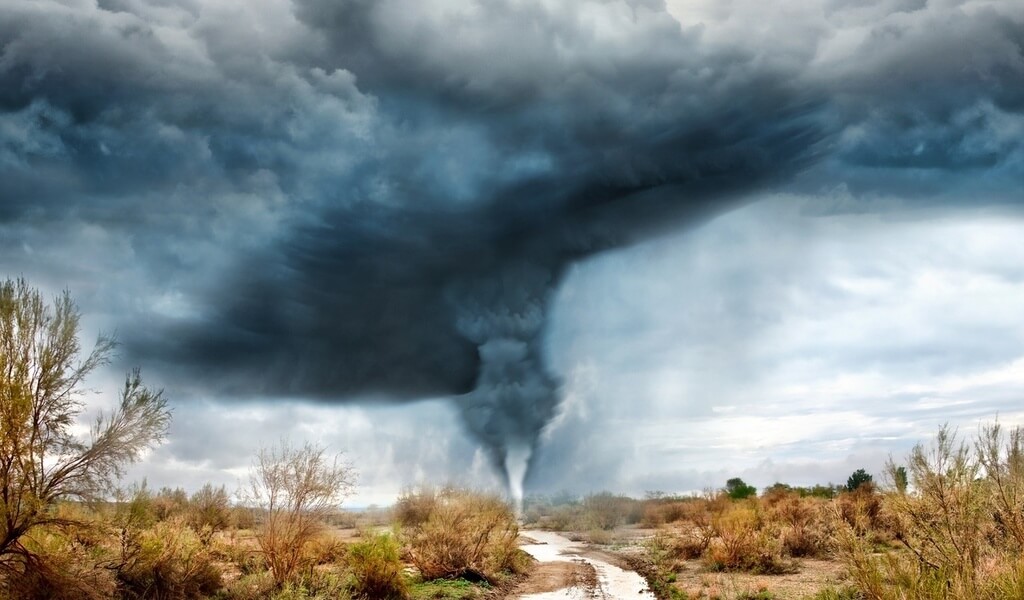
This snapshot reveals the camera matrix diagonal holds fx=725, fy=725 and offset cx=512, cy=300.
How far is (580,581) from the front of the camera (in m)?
30.9

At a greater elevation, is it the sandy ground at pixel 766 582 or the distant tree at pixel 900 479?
the distant tree at pixel 900 479

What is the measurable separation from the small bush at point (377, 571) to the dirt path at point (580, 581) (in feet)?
18.4

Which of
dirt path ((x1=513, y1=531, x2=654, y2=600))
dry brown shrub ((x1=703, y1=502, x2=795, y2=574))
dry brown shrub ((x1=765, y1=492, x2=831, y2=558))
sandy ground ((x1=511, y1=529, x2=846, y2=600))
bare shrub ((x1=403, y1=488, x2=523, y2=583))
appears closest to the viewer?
sandy ground ((x1=511, y1=529, x2=846, y2=600))

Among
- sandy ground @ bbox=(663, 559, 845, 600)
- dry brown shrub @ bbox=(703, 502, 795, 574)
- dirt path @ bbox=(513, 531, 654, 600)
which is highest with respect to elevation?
dry brown shrub @ bbox=(703, 502, 795, 574)

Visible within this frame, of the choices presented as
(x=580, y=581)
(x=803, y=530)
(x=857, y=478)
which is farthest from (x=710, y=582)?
(x=857, y=478)

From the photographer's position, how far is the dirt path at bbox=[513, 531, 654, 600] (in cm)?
2719

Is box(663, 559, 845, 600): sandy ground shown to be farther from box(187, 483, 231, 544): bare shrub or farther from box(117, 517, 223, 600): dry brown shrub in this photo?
box(187, 483, 231, 544): bare shrub

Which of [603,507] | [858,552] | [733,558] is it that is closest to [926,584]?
[858,552]

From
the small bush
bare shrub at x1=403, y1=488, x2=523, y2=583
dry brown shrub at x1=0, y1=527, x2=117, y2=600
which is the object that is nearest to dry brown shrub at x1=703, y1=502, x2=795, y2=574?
bare shrub at x1=403, y1=488, x2=523, y2=583

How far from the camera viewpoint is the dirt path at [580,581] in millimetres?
27188

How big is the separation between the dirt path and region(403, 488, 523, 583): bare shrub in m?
1.63

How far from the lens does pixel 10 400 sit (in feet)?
56.0

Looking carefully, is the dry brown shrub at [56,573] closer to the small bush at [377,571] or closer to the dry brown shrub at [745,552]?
the small bush at [377,571]

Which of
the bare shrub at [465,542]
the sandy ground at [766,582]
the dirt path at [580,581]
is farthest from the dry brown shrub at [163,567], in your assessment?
the sandy ground at [766,582]
